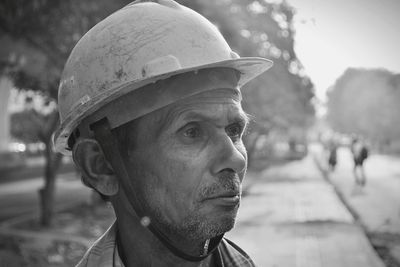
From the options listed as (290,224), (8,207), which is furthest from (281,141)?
(290,224)

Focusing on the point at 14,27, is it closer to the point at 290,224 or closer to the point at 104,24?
the point at 104,24

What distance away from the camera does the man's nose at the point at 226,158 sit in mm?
1490

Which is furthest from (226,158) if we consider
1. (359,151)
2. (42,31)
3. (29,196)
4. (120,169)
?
(29,196)

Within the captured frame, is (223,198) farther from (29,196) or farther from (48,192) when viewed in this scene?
(29,196)

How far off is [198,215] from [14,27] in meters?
4.69

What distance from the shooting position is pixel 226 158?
150 centimetres

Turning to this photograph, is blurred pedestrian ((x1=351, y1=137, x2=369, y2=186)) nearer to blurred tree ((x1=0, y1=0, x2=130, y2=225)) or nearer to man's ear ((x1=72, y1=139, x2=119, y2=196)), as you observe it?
man's ear ((x1=72, y1=139, x2=119, y2=196))

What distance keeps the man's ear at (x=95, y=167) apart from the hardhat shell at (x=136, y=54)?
0.14m

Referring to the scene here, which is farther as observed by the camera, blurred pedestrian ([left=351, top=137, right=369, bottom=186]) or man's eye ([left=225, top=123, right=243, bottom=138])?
blurred pedestrian ([left=351, top=137, right=369, bottom=186])

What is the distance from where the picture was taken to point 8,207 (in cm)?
1297

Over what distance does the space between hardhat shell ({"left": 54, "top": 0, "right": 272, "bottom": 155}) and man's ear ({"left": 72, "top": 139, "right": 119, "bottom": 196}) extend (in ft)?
0.45

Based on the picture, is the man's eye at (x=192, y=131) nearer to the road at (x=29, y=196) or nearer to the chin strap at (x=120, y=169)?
the chin strap at (x=120, y=169)

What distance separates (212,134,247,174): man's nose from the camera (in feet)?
4.89

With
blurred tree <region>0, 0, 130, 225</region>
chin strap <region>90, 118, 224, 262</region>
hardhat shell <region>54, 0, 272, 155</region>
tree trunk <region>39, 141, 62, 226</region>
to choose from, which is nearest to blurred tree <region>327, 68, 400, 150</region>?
hardhat shell <region>54, 0, 272, 155</region>
